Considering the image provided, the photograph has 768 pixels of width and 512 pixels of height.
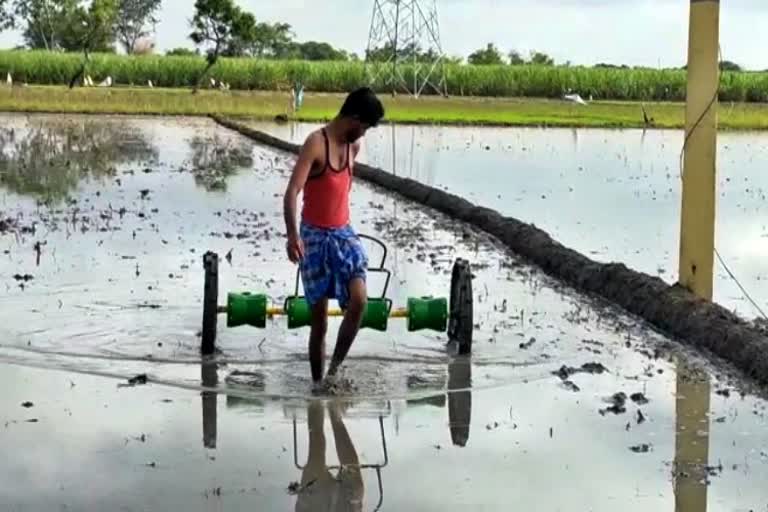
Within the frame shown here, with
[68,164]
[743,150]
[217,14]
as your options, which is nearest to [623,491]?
[68,164]

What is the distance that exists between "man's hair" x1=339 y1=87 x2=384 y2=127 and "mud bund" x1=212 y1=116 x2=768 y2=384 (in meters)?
2.56

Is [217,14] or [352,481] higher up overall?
[217,14]

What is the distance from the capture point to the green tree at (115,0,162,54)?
4037 inches

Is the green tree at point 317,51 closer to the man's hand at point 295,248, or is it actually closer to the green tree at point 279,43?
the green tree at point 279,43

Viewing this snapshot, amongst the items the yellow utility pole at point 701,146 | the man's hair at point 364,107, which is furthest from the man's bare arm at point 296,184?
the yellow utility pole at point 701,146

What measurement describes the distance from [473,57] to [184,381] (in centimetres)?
8221

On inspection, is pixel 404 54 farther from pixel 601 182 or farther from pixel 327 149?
pixel 327 149

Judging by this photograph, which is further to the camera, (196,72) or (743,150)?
(196,72)

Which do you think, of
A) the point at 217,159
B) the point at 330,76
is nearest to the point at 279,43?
the point at 330,76

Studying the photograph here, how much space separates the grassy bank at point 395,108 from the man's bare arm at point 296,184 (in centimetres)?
3064

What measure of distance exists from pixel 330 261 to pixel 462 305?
53.1 inches

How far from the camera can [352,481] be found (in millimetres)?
5691

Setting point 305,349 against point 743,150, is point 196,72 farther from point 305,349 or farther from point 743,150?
point 305,349

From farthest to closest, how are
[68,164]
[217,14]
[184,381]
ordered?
[217,14], [68,164], [184,381]
